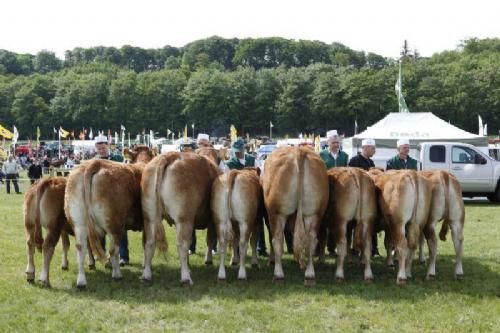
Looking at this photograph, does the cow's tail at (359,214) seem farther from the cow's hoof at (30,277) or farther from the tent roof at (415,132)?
the tent roof at (415,132)

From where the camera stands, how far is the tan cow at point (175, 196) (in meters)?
8.67

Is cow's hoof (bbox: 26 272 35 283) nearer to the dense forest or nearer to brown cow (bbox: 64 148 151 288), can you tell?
brown cow (bbox: 64 148 151 288)

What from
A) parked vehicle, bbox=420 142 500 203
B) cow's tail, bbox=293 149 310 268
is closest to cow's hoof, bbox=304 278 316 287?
cow's tail, bbox=293 149 310 268

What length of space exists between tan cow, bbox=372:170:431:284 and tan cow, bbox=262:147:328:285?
951 millimetres


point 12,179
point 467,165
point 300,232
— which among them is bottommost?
point 12,179

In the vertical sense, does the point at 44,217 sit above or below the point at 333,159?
below

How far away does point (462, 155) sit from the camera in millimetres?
21719

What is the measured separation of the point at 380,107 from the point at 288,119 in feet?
53.3

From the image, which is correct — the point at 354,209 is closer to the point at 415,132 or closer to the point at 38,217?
the point at 38,217

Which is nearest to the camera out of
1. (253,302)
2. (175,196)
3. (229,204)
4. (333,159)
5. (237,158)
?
(253,302)

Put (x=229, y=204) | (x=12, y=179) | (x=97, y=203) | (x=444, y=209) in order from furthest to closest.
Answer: (x=12, y=179), (x=444, y=209), (x=229, y=204), (x=97, y=203)

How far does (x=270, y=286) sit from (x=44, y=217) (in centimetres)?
343

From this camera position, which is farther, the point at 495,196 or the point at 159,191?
the point at 495,196

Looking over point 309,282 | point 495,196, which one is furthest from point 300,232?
point 495,196
